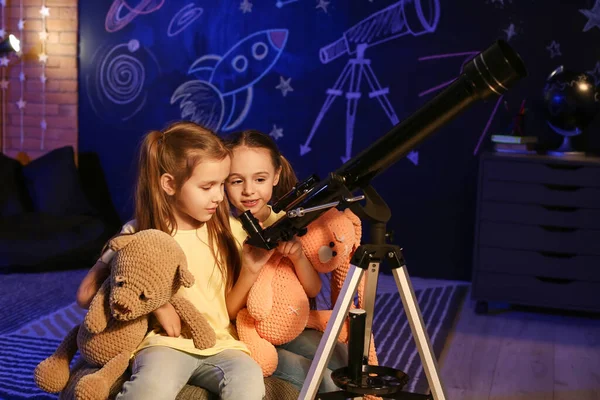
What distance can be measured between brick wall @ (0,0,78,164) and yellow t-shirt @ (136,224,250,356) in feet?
9.36

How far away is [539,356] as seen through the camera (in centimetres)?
302

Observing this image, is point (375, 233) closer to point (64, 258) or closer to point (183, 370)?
point (183, 370)

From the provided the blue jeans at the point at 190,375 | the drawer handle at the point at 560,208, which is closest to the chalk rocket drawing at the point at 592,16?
the drawer handle at the point at 560,208

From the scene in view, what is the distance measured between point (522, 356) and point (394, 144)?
1731mm

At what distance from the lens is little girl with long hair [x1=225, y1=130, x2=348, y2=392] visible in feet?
6.36

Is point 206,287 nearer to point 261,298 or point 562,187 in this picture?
point 261,298

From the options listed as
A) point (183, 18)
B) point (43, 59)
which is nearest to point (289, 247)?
point (183, 18)

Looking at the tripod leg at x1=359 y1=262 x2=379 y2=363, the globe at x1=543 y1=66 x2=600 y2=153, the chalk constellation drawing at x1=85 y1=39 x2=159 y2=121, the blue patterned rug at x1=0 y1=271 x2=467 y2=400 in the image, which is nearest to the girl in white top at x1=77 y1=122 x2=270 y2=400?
the tripod leg at x1=359 y1=262 x2=379 y2=363

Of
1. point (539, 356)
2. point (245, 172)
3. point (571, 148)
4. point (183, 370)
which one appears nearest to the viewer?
point (183, 370)

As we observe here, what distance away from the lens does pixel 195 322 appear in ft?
5.83

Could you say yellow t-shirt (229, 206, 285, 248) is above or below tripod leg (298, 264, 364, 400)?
above

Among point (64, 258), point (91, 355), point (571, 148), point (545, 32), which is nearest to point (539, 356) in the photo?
point (571, 148)

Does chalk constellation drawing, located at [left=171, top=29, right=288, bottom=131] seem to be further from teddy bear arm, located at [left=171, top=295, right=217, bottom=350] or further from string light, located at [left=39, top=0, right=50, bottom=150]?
teddy bear arm, located at [left=171, top=295, right=217, bottom=350]

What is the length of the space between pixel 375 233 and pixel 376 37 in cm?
255
